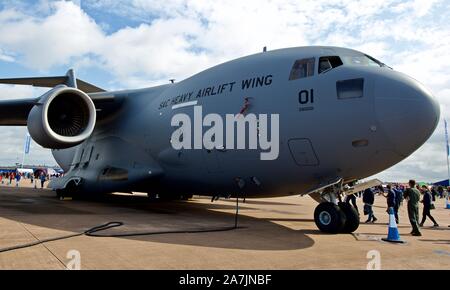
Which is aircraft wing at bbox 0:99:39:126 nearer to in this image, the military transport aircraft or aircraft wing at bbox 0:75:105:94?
the military transport aircraft

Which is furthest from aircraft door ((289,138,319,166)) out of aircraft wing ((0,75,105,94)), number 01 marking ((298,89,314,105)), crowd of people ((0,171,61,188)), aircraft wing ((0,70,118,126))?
crowd of people ((0,171,61,188))

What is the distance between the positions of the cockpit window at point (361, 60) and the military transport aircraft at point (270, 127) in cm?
3

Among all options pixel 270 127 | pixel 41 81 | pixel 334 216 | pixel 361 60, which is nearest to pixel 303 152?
pixel 270 127

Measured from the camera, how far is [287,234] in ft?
24.5

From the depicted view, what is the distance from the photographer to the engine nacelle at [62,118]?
9.75 m

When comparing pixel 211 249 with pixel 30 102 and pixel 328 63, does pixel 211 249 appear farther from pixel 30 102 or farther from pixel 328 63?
pixel 30 102

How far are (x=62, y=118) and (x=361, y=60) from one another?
27.2 feet

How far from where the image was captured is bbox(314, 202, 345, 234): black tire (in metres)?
7.23

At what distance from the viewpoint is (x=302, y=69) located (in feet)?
25.4

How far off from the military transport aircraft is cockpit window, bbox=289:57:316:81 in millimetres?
27

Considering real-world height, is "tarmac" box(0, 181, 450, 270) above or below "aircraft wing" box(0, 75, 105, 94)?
below

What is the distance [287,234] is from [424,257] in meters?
2.52

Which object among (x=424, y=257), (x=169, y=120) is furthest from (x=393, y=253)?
(x=169, y=120)

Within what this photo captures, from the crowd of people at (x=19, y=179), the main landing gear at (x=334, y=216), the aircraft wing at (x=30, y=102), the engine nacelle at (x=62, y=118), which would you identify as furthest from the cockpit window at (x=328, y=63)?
the crowd of people at (x=19, y=179)
